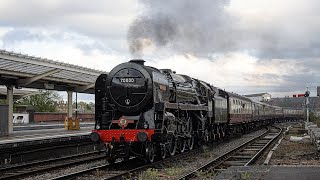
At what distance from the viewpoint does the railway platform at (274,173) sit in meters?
8.76

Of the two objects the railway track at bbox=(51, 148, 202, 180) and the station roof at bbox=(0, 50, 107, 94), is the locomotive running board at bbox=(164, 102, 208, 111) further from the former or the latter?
the station roof at bbox=(0, 50, 107, 94)

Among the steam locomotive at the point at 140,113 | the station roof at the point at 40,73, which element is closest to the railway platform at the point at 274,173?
the steam locomotive at the point at 140,113

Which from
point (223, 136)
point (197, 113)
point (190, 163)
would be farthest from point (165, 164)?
point (223, 136)

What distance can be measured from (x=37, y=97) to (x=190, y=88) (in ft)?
181

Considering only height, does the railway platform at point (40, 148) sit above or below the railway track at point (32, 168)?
above

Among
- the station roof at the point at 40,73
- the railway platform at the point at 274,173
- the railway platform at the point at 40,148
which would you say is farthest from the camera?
the station roof at the point at 40,73

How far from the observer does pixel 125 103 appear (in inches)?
545

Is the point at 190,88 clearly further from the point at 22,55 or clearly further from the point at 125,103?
the point at 22,55

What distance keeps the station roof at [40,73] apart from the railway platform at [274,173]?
12.4 metres

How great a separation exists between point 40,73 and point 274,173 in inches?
600

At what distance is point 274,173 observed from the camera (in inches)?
367

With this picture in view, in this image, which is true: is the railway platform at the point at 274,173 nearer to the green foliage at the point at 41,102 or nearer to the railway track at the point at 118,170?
the railway track at the point at 118,170

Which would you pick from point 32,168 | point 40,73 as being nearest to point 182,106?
point 32,168

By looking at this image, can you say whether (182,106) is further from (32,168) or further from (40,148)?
(32,168)
